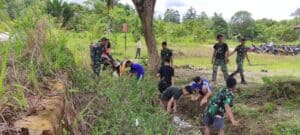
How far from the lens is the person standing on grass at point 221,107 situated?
26.2 ft

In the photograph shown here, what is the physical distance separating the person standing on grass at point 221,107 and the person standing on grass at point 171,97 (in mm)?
1567

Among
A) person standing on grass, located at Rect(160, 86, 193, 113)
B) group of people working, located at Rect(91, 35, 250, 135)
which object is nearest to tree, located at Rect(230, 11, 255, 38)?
group of people working, located at Rect(91, 35, 250, 135)

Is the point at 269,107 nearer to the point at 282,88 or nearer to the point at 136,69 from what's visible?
the point at 282,88

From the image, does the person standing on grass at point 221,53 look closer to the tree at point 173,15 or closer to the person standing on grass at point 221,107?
the person standing on grass at point 221,107

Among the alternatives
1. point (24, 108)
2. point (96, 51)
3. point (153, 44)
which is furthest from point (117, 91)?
point (153, 44)

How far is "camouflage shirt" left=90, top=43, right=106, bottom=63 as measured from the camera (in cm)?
1164

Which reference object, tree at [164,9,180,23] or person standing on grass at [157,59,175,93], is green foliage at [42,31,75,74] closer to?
person standing on grass at [157,59,175,93]

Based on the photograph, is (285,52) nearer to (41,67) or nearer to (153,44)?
(153,44)

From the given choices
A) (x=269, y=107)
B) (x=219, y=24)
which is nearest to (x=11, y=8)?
(x=269, y=107)

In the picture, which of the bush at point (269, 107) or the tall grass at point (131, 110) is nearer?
the tall grass at point (131, 110)

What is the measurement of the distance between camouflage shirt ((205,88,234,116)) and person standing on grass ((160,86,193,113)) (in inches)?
66.0

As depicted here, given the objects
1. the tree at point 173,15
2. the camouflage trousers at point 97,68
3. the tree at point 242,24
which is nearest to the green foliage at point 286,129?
the camouflage trousers at point 97,68

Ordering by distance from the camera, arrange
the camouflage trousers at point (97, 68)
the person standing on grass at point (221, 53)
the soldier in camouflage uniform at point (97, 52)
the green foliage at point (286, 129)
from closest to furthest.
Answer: the green foliage at point (286, 129), the camouflage trousers at point (97, 68), the soldier in camouflage uniform at point (97, 52), the person standing on grass at point (221, 53)

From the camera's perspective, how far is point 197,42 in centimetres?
4200
